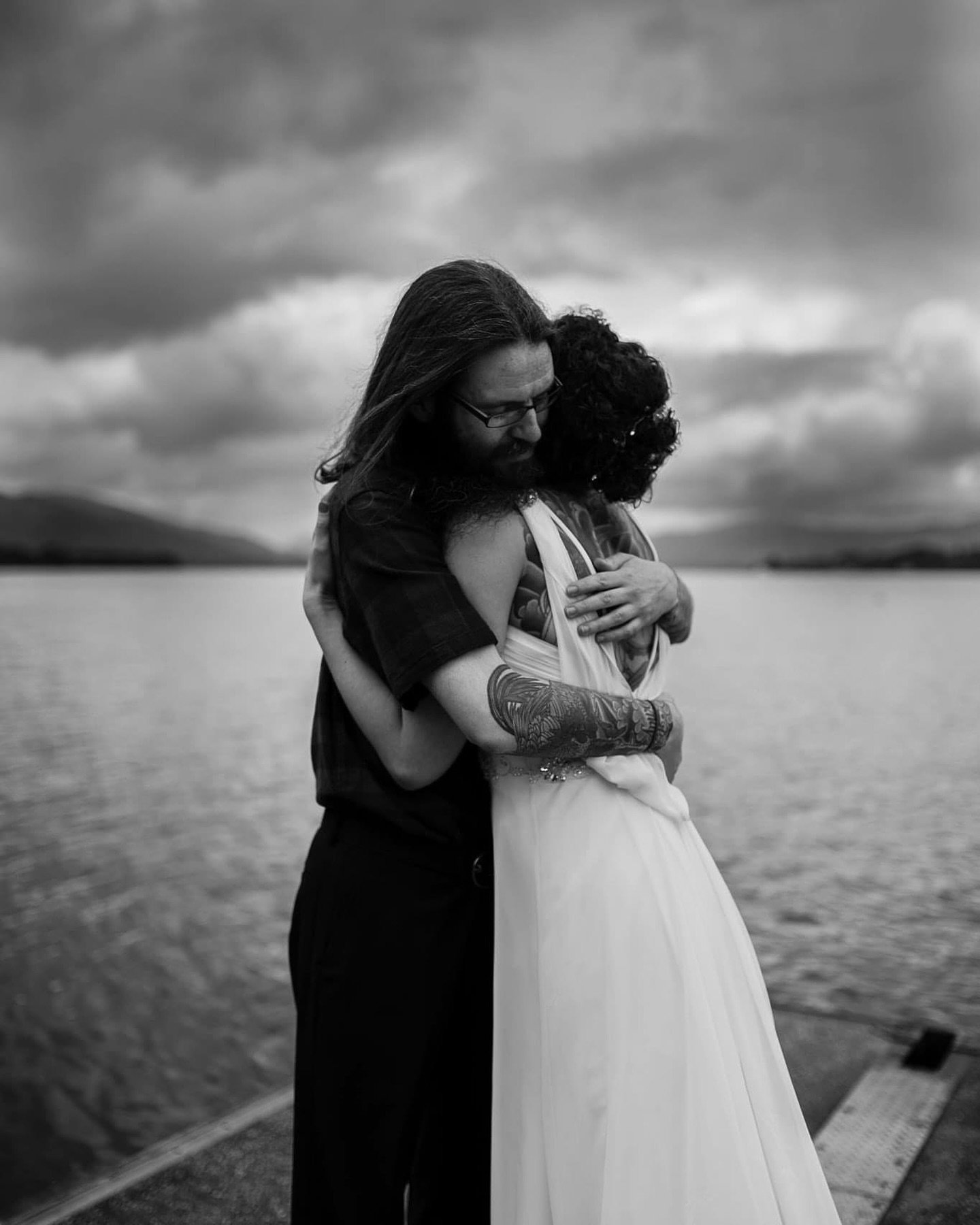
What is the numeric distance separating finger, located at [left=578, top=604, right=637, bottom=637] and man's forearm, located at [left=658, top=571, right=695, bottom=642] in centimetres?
26

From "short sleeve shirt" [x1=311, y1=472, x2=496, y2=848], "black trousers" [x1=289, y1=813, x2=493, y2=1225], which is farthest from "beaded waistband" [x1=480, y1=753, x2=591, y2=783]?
"black trousers" [x1=289, y1=813, x2=493, y2=1225]

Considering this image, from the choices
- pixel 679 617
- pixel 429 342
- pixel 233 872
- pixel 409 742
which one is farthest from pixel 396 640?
pixel 233 872

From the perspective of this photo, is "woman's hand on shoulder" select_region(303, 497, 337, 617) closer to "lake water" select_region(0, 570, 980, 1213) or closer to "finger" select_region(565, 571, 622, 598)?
"finger" select_region(565, 571, 622, 598)

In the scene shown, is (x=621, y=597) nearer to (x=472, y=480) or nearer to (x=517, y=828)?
(x=472, y=480)

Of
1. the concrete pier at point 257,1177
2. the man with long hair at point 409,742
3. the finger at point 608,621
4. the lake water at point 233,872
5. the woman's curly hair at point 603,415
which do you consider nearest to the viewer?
the man with long hair at point 409,742

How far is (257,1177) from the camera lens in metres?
4.03

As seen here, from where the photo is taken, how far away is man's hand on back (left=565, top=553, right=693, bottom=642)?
2373 mm

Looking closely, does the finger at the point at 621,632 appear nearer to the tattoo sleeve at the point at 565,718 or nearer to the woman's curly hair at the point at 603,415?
the tattoo sleeve at the point at 565,718

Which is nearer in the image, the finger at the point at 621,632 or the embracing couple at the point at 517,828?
the embracing couple at the point at 517,828

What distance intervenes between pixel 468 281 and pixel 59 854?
13368 mm

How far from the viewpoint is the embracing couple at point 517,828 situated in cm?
223

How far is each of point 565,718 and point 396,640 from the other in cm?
36

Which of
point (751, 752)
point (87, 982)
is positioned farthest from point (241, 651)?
point (87, 982)

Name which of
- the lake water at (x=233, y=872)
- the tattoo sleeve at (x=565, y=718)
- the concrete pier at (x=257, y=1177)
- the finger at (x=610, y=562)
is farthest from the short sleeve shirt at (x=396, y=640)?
the lake water at (x=233, y=872)
